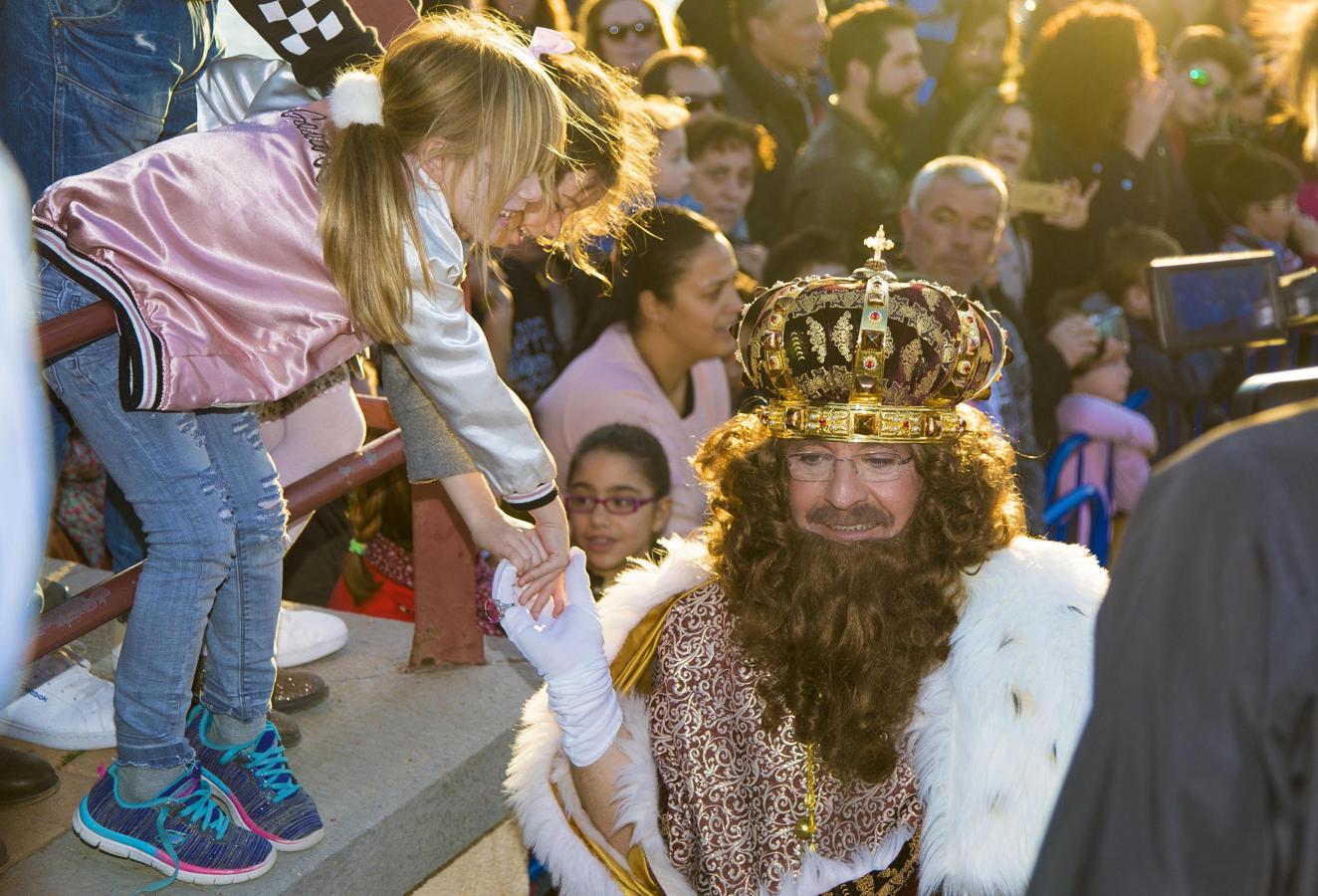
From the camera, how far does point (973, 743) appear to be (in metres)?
2.41

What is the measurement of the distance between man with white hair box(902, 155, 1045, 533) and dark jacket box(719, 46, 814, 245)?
939mm

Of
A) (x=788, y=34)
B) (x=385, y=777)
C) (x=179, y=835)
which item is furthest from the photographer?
(x=788, y=34)

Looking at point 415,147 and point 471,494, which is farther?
point 471,494

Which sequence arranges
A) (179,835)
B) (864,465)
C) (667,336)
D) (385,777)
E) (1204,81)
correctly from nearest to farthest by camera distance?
1. (179,835)
2. (864,465)
3. (385,777)
4. (667,336)
5. (1204,81)

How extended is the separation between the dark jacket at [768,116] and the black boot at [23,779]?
3.87 metres

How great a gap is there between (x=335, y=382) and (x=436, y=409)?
0.45 meters

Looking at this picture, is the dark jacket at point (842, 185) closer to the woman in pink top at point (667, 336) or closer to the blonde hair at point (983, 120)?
the blonde hair at point (983, 120)

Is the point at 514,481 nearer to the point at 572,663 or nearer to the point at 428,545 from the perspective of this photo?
the point at 572,663

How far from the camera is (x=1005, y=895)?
2.32m

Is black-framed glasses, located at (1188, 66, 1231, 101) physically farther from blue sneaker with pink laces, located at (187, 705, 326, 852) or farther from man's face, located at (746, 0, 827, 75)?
blue sneaker with pink laces, located at (187, 705, 326, 852)

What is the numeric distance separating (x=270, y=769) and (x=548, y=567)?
0.66 metres

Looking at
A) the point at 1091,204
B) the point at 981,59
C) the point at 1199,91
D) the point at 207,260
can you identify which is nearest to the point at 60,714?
the point at 207,260

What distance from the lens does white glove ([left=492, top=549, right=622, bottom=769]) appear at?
247cm

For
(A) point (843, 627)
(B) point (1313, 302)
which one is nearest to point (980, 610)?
(A) point (843, 627)
